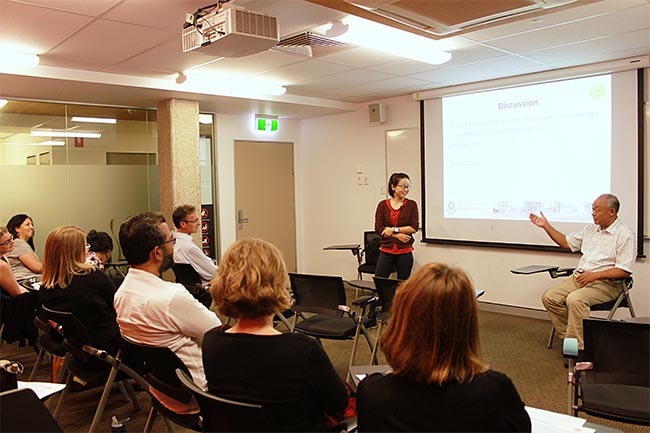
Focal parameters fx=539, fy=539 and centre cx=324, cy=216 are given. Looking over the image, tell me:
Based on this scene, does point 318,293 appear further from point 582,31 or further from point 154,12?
point 582,31

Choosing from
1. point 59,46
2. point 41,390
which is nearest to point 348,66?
point 59,46

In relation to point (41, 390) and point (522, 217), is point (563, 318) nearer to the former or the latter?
point (522, 217)

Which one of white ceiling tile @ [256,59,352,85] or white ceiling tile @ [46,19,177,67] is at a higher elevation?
white ceiling tile @ [256,59,352,85]

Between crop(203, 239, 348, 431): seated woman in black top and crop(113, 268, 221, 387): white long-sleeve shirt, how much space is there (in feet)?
1.58

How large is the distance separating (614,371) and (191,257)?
3.22 metres

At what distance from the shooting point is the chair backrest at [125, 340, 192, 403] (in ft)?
7.55

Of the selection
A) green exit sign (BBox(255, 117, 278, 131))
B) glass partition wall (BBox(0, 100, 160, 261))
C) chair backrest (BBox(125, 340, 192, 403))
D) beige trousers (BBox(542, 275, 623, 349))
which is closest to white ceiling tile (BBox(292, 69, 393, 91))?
green exit sign (BBox(255, 117, 278, 131))

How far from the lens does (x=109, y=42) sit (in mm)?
4082

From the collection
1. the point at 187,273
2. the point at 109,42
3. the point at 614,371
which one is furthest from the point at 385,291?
the point at 109,42

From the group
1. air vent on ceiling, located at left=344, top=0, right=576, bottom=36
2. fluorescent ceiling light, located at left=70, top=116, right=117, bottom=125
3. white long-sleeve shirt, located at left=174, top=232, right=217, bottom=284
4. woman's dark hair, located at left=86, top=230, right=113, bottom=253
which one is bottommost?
white long-sleeve shirt, located at left=174, top=232, right=217, bottom=284

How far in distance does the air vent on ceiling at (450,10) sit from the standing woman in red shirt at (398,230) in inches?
78.0

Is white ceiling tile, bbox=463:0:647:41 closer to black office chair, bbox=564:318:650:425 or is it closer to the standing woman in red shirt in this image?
the standing woman in red shirt

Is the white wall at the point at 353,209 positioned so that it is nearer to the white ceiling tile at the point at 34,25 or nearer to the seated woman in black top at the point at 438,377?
the white ceiling tile at the point at 34,25

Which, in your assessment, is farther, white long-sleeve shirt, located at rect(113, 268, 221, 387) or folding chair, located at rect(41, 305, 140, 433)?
folding chair, located at rect(41, 305, 140, 433)
